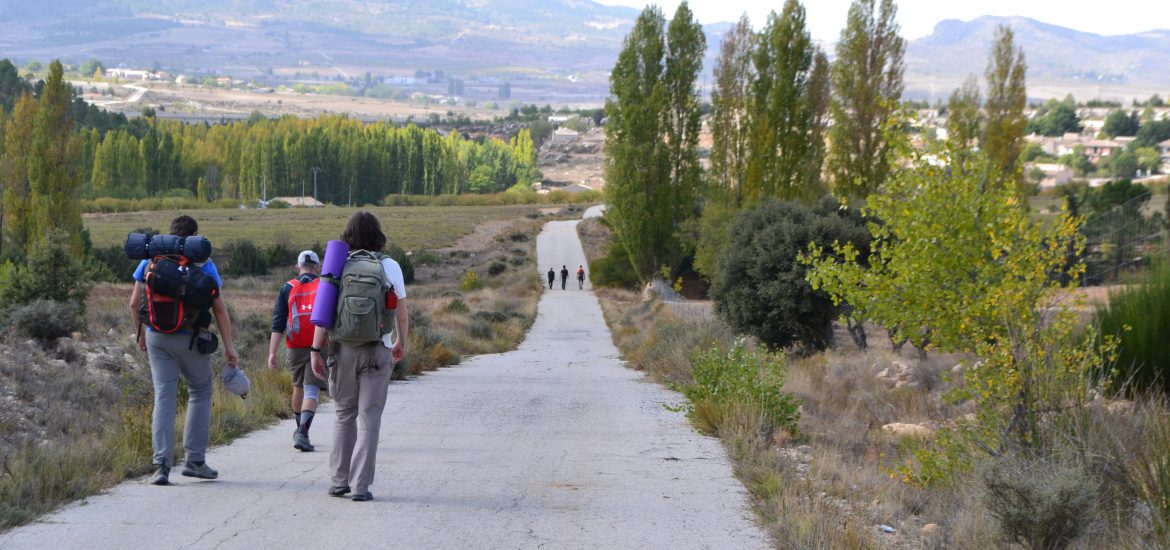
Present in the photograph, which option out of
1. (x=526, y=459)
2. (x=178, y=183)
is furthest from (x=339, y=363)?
(x=178, y=183)

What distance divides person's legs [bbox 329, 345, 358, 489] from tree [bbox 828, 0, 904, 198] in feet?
109

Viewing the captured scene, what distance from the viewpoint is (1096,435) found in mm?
7375

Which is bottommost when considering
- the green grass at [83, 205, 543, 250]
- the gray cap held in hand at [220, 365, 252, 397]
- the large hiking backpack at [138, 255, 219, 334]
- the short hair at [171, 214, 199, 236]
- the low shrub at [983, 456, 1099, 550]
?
A: the green grass at [83, 205, 543, 250]

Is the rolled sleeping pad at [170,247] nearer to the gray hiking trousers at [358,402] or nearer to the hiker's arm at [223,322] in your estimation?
the hiker's arm at [223,322]

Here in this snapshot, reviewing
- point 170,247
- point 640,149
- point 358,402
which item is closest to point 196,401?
point 170,247

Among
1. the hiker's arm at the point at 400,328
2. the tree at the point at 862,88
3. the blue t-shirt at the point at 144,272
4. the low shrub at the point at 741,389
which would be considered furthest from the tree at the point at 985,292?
the tree at the point at 862,88

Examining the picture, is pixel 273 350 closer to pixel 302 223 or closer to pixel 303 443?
pixel 303 443

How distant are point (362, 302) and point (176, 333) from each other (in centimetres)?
157

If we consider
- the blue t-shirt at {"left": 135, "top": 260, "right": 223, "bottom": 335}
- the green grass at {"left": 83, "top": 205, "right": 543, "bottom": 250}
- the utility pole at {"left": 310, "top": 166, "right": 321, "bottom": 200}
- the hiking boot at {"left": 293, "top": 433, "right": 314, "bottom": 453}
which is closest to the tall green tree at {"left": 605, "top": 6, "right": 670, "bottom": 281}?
the green grass at {"left": 83, "top": 205, "right": 543, "bottom": 250}

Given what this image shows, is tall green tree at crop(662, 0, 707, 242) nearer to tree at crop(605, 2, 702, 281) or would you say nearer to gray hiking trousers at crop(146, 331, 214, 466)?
tree at crop(605, 2, 702, 281)

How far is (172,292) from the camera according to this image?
7512 mm

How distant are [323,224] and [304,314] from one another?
3546 inches

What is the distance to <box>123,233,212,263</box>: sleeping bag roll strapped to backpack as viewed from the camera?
7.53 m

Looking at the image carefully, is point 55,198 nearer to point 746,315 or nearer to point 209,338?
point 746,315
